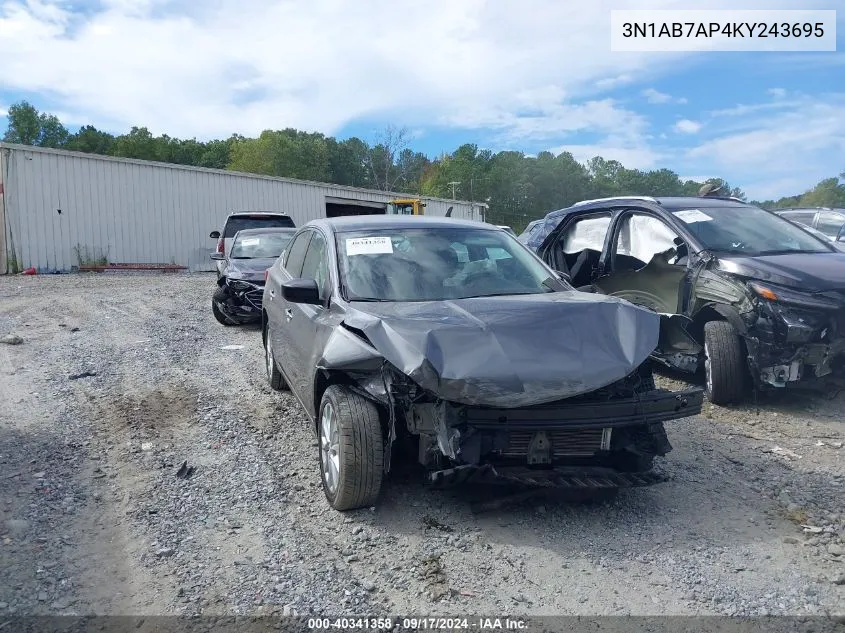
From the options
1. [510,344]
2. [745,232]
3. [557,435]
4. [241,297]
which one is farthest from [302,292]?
[241,297]

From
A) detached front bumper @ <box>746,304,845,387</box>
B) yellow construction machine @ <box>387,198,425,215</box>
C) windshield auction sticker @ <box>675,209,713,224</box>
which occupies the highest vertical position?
yellow construction machine @ <box>387,198,425,215</box>

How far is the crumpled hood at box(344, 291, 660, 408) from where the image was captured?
3.43 metres

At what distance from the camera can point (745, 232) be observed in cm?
650

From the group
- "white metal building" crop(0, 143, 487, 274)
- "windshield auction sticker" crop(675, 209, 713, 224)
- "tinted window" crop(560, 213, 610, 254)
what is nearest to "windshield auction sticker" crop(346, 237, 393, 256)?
"windshield auction sticker" crop(675, 209, 713, 224)

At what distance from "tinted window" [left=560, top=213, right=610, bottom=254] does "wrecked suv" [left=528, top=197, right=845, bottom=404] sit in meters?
0.01

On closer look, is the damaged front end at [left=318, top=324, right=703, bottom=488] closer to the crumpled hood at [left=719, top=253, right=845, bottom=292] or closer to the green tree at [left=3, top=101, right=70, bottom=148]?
the crumpled hood at [left=719, top=253, right=845, bottom=292]

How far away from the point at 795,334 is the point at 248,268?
7281mm

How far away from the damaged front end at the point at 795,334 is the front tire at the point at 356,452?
3.51 metres

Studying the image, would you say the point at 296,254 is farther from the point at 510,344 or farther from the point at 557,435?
→ the point at 557,435

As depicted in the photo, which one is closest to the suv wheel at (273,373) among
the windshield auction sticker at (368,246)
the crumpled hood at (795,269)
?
the windshield auction sticker at (368,246)

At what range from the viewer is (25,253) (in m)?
18.8

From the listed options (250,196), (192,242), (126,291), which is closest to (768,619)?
(126,291)

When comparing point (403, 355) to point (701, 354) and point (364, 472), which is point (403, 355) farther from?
point (701, 354)

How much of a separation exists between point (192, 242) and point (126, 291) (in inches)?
344
